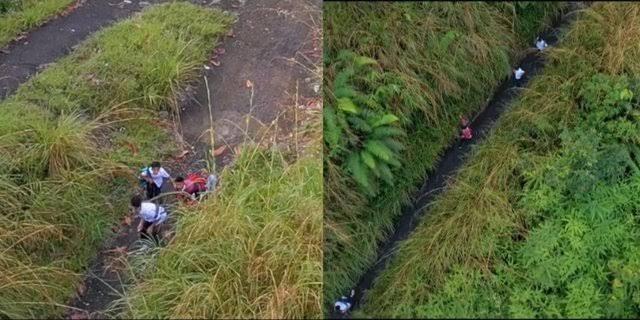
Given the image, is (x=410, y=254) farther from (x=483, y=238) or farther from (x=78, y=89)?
(x=78, y=89)

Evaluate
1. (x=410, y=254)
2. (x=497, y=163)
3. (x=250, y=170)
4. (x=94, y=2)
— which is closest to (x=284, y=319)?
(x=410, y=254)

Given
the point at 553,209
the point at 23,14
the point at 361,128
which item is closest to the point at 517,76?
the point at 553,209

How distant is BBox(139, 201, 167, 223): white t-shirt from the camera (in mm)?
4707

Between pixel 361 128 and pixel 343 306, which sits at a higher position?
pixel 361 128

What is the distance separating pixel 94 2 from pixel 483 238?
565cm

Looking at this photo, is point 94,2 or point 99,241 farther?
point 94,2

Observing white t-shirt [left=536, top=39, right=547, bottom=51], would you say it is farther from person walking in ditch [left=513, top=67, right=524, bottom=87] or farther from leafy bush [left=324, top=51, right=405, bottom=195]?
leafy bush [left=324, top=51, right=405, bottom=195]

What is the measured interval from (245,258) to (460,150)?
6.09 ft

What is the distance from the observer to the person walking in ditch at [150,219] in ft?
15.5

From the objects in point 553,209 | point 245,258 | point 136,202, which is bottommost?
point 136,202

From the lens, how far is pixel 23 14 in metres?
7.02

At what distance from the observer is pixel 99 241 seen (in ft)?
16.2

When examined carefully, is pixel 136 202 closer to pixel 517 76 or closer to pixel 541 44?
pixel 517 76

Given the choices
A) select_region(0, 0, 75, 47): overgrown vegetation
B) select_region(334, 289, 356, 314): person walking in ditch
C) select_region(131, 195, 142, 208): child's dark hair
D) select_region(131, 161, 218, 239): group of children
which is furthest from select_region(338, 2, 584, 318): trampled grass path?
select_region(0, 0, 75, 47): overgrown vegetation
